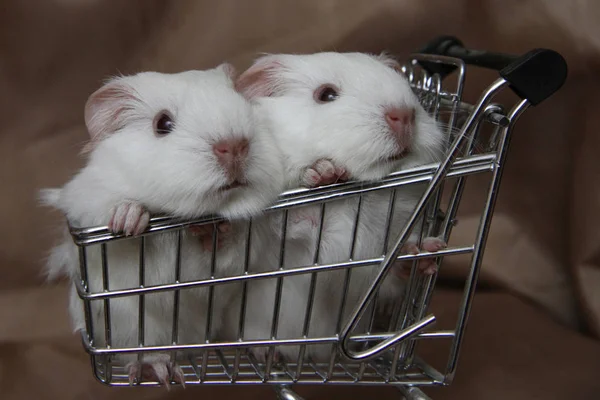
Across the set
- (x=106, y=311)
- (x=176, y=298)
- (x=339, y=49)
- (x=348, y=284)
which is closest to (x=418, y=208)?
(x=348, y=284)

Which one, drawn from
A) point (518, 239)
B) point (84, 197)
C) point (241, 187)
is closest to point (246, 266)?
point (241, 187)

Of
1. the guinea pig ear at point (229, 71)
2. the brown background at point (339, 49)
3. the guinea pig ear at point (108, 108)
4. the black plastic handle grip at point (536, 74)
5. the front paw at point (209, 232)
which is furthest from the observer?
the brown background at point (339, 49)

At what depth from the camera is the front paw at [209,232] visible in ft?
3.77

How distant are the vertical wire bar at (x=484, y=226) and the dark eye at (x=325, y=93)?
394mm

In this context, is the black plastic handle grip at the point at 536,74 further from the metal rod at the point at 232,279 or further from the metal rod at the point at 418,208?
the metal rod at the point at 232,279

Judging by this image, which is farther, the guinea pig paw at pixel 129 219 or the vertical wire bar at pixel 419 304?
the vertical wire bar at pixel 419 304

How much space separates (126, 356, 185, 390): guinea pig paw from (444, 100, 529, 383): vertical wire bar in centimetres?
52

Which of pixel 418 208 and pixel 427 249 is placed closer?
pixel 418 208

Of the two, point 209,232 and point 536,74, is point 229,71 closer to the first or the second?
point 209,232

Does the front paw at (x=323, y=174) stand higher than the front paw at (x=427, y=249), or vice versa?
the front paw at (x=323, y=174)

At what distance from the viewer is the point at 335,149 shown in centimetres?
122

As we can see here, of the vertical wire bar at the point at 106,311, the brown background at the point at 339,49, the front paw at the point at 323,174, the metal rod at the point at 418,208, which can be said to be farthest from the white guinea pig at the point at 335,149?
the brown background at the point at 339,49

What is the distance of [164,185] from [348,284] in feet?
1.32

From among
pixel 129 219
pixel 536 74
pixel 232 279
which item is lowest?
pixel 232 279
